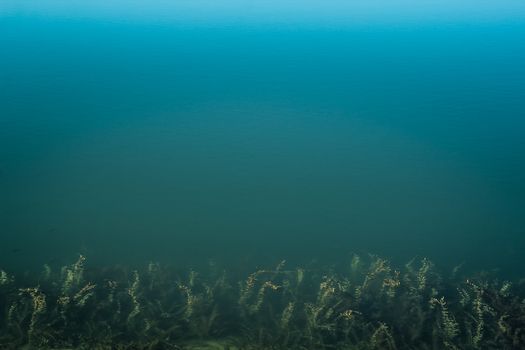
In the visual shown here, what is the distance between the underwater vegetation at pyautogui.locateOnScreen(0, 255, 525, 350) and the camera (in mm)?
3900

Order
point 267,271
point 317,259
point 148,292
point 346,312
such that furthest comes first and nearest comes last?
A: point 317,259
point 267,271
point 148,292
point 346,312

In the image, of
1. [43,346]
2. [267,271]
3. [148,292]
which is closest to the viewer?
[43,346]

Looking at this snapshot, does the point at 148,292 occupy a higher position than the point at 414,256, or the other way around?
the point at 414,256

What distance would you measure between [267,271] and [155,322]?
136 centimetres

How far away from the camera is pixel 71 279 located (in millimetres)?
4203

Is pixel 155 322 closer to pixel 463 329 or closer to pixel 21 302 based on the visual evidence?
pixel 21 302

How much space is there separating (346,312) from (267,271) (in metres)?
1.17

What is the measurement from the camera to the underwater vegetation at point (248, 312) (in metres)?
3.90

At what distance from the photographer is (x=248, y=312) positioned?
173 inches

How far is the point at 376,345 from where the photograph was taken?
3838mm

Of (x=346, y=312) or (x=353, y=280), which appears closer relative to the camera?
(x=346, y=312)

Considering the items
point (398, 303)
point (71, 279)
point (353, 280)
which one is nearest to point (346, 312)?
point (398, 303)

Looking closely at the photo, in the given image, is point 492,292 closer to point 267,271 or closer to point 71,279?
point 267,271

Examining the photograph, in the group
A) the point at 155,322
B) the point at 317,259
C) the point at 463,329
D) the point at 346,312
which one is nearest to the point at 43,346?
the point at 155,322
